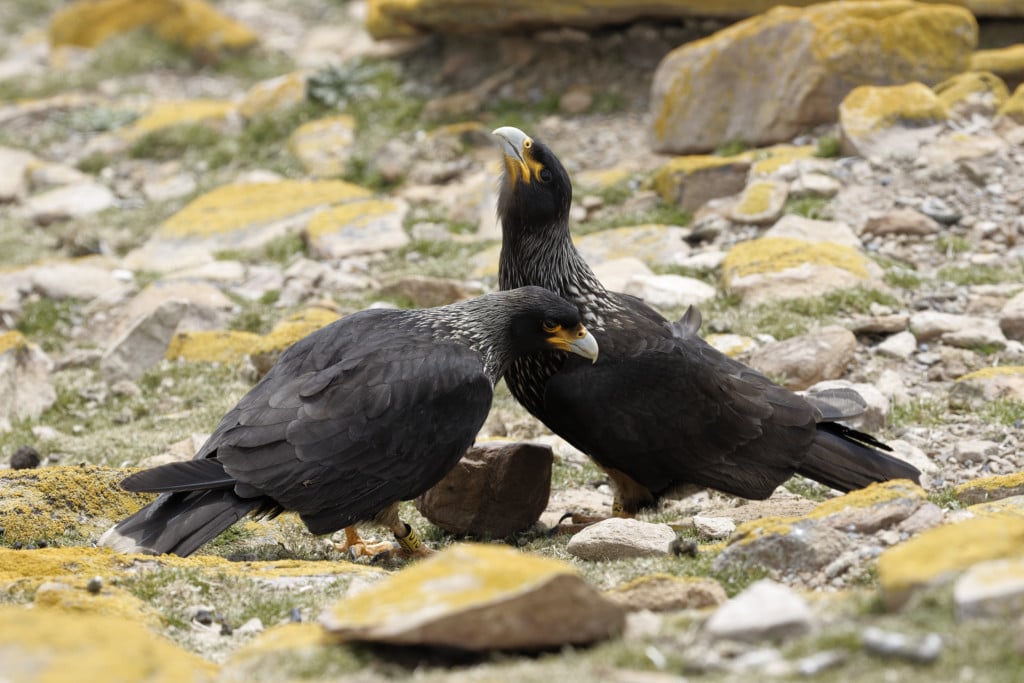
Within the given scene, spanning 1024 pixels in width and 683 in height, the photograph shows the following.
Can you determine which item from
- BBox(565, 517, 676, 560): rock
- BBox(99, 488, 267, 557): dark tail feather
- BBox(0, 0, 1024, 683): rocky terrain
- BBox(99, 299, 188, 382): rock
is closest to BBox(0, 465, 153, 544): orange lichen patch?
BBox(0, 0, 1024, 683): rocky terrain

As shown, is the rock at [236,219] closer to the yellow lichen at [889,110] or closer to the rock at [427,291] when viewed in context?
the rock at [427,291]

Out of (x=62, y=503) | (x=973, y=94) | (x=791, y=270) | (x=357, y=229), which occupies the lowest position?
(x=357, y=229)

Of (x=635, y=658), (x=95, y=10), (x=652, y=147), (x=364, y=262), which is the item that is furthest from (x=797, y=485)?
(x=95, y=10)

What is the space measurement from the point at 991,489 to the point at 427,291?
5448 mm

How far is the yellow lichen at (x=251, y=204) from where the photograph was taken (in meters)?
13.7

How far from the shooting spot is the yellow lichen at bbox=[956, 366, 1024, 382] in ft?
28.1

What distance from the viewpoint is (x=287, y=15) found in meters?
22.4

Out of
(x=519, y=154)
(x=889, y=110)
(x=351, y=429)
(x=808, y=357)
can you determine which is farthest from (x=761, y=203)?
(x=351, y=429)

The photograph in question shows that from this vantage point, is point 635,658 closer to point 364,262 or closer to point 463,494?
point 463,494

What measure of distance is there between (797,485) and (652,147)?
6685 mm

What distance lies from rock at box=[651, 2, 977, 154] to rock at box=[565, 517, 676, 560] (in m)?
7.81

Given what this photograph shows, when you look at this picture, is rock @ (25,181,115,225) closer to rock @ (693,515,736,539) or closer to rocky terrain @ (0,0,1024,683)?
rocky terrain @ (0,0,1024,683)

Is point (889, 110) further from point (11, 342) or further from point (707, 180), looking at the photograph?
point (11, 342)

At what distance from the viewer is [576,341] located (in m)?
6.87
